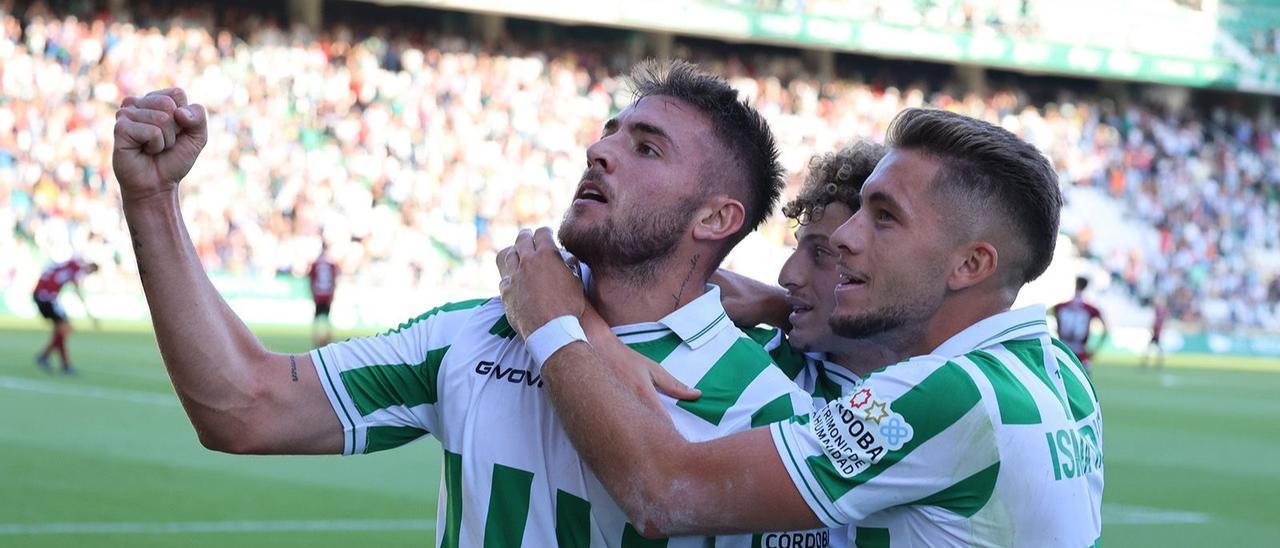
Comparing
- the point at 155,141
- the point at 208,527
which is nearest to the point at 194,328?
the point at 155,141

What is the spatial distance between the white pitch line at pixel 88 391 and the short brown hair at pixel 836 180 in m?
11.3

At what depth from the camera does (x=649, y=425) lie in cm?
286

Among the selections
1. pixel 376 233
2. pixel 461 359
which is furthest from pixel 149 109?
pixel 376 233

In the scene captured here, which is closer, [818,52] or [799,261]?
[799,261]

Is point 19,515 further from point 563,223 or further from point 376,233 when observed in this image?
point 376,233

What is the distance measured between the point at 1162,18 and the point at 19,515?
34943mm

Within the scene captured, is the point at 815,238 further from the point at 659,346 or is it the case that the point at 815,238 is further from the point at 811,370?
the point at 659,346

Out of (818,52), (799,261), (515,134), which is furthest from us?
(818,52)

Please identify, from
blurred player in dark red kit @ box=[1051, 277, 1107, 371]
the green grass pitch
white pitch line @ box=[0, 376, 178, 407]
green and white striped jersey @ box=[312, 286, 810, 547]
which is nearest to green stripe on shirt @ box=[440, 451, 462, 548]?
green and white striped jersey @ box=[312, 286, 810, 547]

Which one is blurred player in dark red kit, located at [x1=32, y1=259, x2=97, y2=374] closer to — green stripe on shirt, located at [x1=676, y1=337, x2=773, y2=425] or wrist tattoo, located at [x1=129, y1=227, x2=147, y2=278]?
wrist tattoo, located at [x1=129, y1=227, x2=147, y2=278]

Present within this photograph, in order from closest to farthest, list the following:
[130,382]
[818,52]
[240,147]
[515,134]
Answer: [130,382] → [240,147] → [515,134] → [818,52]

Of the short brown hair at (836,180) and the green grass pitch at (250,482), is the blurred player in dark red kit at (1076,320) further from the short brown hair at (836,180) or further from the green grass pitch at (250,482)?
→ the short brown hair at (836,180)

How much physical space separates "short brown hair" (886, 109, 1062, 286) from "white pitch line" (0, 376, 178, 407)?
12.2 metres

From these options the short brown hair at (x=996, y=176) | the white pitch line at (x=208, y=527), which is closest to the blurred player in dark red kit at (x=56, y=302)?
the white pitch line at (x=208, y=527)
